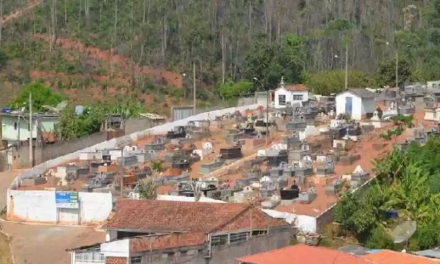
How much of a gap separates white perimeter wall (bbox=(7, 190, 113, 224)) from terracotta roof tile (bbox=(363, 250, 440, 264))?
39.1 ft

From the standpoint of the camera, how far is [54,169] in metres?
42.3

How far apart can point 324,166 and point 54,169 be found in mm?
11395

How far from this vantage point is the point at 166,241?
89.7 ft

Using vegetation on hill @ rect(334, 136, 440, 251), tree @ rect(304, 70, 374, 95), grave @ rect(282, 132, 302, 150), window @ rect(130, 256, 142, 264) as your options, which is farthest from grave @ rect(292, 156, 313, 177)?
tree @ rect(304, 70, 374, 95)

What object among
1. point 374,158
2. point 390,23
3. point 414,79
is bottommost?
point 374,158

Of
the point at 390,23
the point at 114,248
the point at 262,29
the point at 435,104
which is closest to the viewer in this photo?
the point at 114,248

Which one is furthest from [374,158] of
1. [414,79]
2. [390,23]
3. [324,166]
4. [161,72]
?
[390,23]

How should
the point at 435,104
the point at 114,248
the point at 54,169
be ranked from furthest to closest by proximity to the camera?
1. the point at 435,104
2. the point at 54,169
3. the point at 114,248

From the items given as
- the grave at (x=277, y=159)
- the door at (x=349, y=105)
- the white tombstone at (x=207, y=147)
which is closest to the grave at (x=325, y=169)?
the grave at (x=277, y=159)

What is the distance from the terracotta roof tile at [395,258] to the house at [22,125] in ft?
92.3

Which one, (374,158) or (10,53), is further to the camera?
(10,53)

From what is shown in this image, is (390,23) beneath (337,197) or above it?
above

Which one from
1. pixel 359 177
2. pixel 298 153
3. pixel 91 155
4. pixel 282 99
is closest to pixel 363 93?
pixel 282 99

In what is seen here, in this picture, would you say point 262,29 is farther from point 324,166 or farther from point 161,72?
point 324,166
